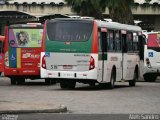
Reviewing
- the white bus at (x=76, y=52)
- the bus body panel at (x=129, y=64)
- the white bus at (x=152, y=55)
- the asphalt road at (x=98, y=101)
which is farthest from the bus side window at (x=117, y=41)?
the white bus at (x=152, y=55)

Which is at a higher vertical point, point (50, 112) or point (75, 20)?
point (75, 20)

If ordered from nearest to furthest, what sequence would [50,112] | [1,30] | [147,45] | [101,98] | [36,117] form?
[36,117] < [50,112] < [101,98] < [147,45] < [1,30]

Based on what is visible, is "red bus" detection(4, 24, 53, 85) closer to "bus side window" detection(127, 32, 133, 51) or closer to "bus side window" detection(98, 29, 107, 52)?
"bus side window" detection(127, 32, 133, 51)

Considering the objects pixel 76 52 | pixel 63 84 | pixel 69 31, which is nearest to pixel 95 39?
pixel 76 52

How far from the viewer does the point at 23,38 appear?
1268 inches

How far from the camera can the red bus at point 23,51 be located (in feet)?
105

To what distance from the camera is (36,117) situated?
16.5m

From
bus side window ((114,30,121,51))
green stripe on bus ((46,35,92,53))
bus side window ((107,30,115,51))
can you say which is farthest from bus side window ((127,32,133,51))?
green stripe on bus ((46,35,92,53))

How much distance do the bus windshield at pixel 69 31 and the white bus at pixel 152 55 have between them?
441 inches

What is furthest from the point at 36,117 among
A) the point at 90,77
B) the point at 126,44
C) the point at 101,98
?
the point at 126,44

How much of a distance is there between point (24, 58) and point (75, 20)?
203 inches

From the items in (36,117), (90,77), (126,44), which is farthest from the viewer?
(126,44)

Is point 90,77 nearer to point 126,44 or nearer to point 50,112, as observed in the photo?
point 126,44

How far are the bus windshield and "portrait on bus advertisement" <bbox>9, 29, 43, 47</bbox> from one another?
4459mm
